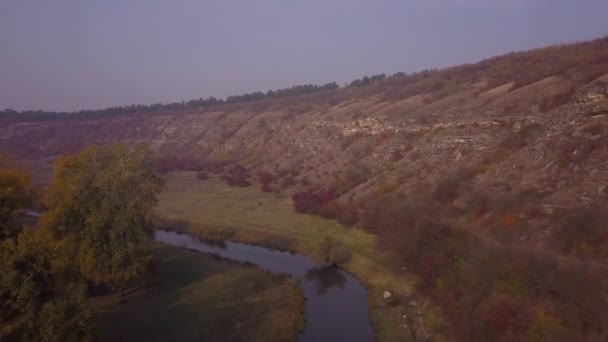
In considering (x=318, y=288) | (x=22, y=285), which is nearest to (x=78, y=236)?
(x=22, y=285)

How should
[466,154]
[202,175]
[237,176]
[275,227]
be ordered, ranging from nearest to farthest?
[466,154]
[275,227]
[237,176]
[202,175]

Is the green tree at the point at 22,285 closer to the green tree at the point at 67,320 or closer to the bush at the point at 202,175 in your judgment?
the green tree at the point at 67,320

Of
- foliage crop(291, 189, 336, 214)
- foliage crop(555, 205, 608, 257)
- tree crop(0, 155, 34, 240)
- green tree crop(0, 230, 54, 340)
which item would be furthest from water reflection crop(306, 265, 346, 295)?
tree crop(0, 155, 34, 240)

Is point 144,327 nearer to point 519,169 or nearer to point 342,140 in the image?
point 519,169

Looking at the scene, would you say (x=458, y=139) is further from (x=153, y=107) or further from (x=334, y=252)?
(x=153, y=107)

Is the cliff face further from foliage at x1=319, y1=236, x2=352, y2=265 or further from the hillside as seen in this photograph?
foliage at x1=319, y1=236, x2=352, y2=265

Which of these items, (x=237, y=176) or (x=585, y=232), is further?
(x=237, y=176)

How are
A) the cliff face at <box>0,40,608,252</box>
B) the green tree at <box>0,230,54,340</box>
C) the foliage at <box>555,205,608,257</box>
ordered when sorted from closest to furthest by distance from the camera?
the green tree at <box>0,230,54,340</box>
the foliage at <box>555,205,608,257</box>
the cliff face at <box>0,40,608,252</box>
